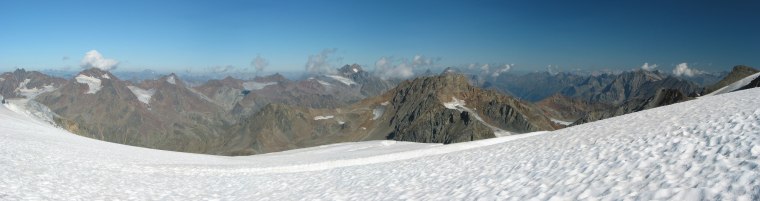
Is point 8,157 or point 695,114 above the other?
point 695,114

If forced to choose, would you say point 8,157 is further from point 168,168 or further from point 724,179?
point 724,179

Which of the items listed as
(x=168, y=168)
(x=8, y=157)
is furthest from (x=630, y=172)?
(x=8, y=157)

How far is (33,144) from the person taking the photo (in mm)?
27656

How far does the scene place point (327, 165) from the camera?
2953 centimetres

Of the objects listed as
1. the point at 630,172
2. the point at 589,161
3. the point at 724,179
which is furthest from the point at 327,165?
the point at 724,179

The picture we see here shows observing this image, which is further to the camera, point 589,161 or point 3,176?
point 3,176

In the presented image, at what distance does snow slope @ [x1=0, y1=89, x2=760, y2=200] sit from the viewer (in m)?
10.7

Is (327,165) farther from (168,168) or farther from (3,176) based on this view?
(3,176)

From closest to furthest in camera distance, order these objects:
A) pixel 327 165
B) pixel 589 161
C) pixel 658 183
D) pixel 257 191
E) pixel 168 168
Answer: pixel 658 183, pixel 589 161, pixel 257 191, pixel 168 168, pixel 327 165

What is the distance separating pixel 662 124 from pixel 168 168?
23952 millimetres

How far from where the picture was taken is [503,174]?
15.7 metres

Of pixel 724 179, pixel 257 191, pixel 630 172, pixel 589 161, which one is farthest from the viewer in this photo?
pixel 257 191

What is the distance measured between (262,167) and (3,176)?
43.2 ft

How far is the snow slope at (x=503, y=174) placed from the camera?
10.7 m
